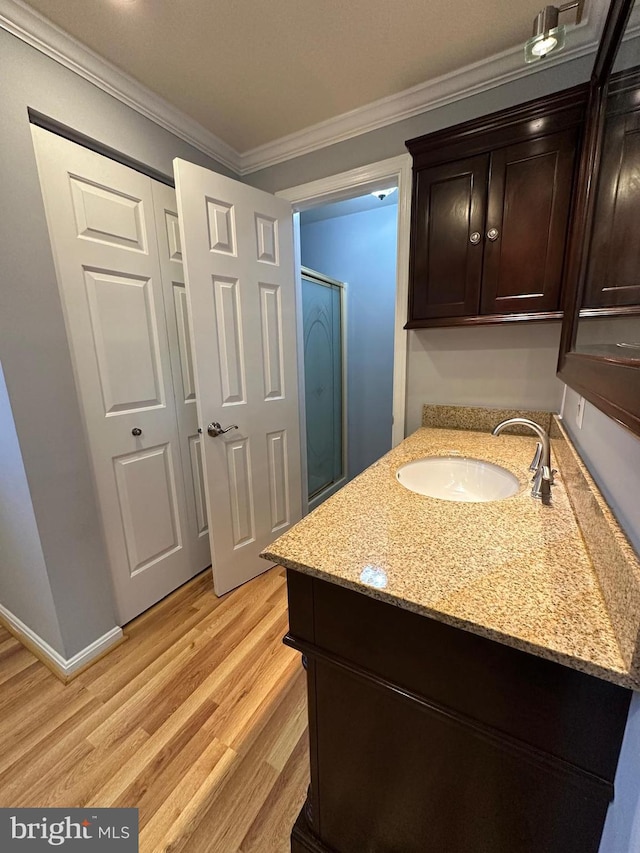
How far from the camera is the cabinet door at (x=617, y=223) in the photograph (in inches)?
24.2

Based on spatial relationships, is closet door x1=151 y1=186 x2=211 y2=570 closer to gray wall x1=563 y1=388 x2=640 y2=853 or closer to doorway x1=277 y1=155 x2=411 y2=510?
doorway x1=277 y1=155 x2=411 y2=510

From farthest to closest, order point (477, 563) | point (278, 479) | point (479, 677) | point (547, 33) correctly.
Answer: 1. point (278, 479)
2. point (547, 33)
3. point (477, 563)
4. point (479, 677)

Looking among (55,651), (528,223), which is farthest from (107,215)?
(55,651)

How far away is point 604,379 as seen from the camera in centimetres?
55

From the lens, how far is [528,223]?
128 centimetres

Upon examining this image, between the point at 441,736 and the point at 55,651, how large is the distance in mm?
1571

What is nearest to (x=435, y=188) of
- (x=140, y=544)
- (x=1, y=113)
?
(x=1, y=113)

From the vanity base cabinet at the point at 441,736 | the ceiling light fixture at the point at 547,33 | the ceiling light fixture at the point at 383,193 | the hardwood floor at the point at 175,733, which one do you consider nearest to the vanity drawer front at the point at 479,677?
the vanity base cabinet at the point at 441,736

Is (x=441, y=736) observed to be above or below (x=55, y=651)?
above

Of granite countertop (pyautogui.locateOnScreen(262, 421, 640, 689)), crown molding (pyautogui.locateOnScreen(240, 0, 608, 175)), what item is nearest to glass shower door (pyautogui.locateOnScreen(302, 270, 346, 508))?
crown molding (pyautogui.locateOnScreen(240, 0, 608, 175))

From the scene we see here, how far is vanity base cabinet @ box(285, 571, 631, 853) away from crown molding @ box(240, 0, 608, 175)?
6.25 feet

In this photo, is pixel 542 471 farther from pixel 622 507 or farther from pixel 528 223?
pixel 528 223

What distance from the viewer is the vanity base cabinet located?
1.59ft

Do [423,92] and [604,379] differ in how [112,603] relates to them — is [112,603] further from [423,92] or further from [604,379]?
[423,92]
